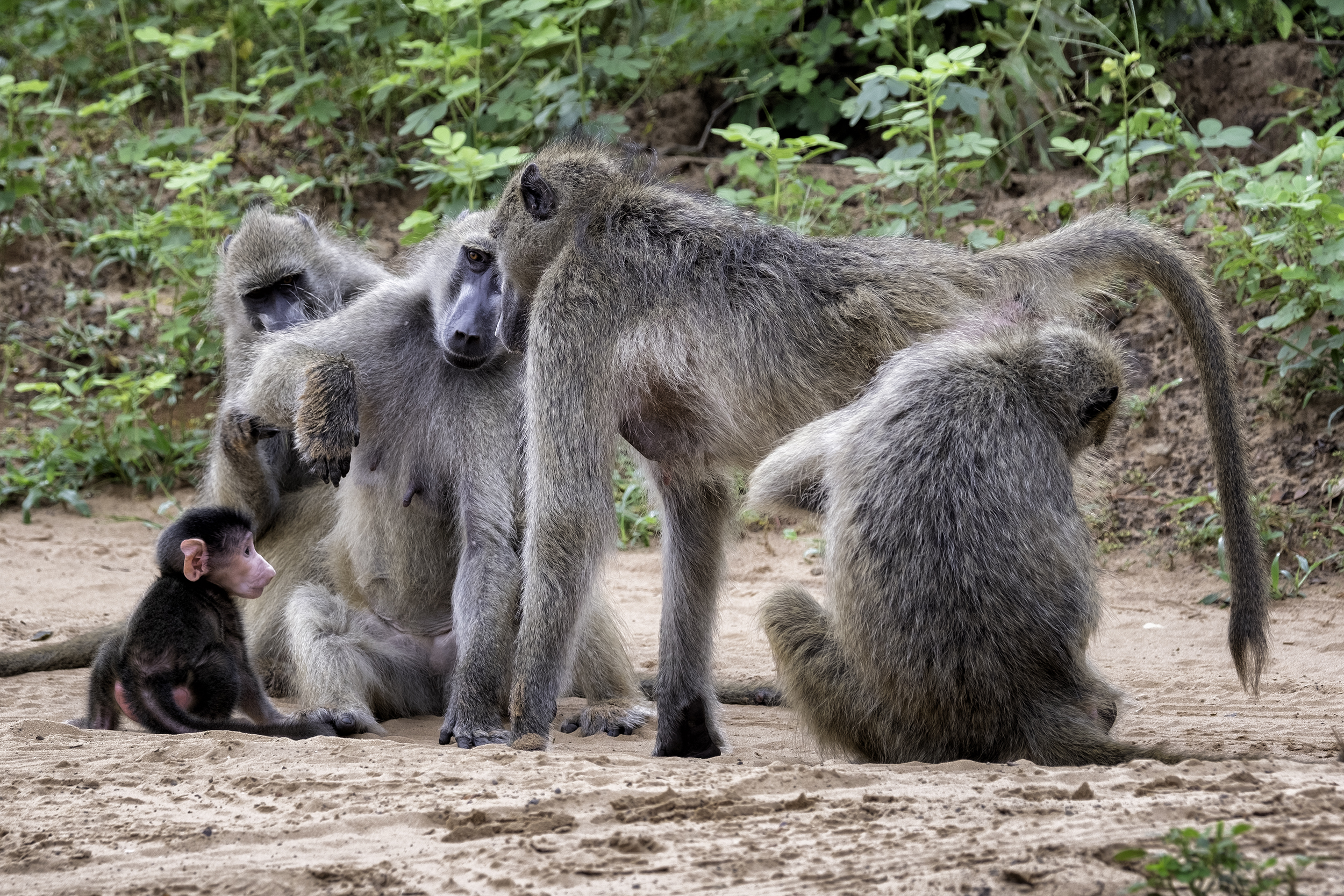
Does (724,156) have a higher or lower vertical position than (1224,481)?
higher

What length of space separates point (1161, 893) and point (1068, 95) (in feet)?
19.3

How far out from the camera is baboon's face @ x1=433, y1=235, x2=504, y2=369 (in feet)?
11.9

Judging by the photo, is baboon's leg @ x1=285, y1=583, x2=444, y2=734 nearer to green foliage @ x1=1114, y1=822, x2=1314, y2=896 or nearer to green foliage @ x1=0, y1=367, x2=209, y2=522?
green foliage @ x1=1114, y1=822, x2=1314, y2=896

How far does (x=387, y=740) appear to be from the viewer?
341 cm

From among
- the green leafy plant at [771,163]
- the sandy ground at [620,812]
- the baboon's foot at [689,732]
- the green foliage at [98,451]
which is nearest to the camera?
the sandy ground at [620,812]

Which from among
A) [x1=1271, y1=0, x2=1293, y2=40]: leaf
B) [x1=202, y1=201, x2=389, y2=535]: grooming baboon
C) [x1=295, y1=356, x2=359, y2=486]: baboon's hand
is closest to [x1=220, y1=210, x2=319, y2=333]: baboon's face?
[x1=202, y1=201, x2=389, y2=535]: grooming baboon

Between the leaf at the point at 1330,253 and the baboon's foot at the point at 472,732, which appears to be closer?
the baboon's foot at the point at 472,732

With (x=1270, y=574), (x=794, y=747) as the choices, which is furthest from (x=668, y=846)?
(x=1270, y=574)

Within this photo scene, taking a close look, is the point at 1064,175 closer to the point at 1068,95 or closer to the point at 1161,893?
the point at 1068,95

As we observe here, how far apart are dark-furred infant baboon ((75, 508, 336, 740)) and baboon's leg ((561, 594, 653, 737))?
2.64 feet

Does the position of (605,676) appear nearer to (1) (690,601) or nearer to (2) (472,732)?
(1) (690,601)

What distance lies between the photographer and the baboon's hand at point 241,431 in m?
3.84

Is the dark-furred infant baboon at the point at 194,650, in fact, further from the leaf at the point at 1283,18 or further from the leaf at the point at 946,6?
the leaf at the point at 1283,18

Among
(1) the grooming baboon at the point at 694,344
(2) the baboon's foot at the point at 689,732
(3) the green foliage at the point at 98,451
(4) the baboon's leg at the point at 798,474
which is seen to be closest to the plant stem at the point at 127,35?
(3) the green foliage at the point at 98,451
